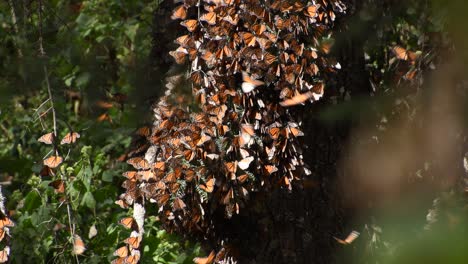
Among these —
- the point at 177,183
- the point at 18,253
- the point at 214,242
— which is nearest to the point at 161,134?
the point at 177,183

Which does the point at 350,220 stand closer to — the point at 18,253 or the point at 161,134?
the point at 161,134

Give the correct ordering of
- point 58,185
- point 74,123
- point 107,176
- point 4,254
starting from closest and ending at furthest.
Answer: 1. point 4,254
2. point 58,185
3. point 107,176
4. point 74,123

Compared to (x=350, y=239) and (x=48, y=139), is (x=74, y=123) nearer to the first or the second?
(x=48, y=139)

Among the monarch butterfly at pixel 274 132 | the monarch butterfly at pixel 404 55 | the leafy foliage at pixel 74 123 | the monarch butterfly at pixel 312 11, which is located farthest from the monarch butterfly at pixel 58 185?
the monarch butterfly at pixel 404 55

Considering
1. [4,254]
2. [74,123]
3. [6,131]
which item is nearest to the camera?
[4,254]

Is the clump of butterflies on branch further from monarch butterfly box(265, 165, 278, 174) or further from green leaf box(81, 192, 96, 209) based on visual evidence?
green leaf box(81, 192, 96, 209)

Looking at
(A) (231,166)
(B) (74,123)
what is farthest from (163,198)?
(B) (74,123)

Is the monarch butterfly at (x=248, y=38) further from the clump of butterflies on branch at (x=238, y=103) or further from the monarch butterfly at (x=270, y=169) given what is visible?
the monarch butterfly at (x=270, y=169)

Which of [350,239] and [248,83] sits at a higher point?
[248,83]
